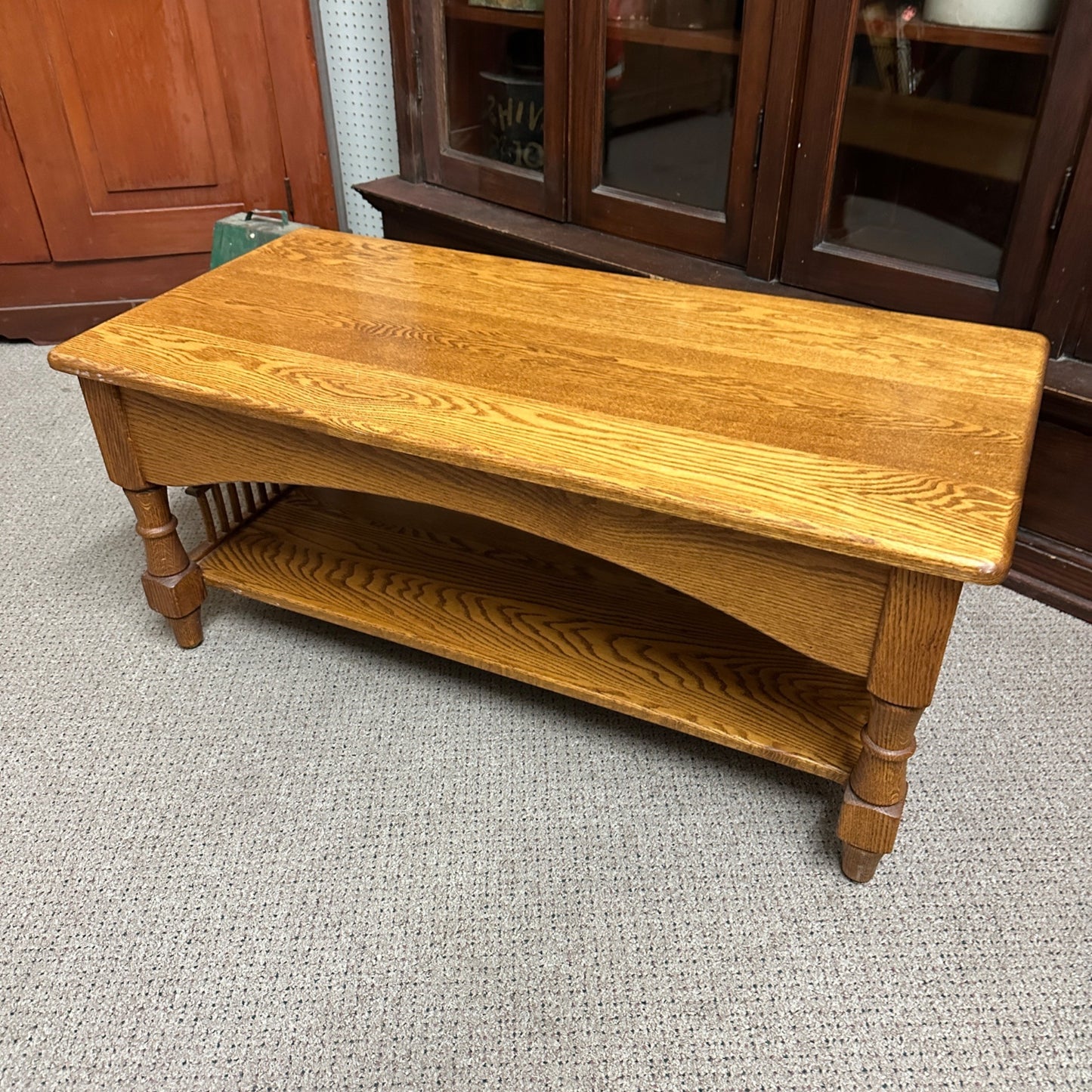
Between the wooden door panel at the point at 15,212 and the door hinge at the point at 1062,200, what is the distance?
2129 millimetres

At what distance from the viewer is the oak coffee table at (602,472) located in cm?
92

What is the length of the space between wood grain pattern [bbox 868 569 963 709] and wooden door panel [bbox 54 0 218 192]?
6.61 ft

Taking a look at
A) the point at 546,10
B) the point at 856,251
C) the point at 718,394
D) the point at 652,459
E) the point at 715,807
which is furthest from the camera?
the point at 546,10

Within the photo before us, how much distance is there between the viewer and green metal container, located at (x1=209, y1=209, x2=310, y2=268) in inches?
79.4

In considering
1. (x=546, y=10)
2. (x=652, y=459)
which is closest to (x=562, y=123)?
(x=546, y=10)

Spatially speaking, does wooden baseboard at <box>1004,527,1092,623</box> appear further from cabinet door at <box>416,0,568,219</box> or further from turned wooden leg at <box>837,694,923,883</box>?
cabinet door at <box>416,0,568,219</box>

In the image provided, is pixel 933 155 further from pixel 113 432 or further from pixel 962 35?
pixel 113 432

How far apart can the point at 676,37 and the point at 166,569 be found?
1249mm

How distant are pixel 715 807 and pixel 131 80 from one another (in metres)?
2.03

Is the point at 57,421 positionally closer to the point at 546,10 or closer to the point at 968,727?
the point at 546,10

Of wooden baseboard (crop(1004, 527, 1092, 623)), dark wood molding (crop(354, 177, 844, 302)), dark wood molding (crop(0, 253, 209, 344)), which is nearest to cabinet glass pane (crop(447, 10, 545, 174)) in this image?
dark wood molding (crop(354, 177, 844, 302))

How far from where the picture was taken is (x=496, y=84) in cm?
199

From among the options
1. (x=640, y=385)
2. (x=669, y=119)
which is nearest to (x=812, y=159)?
(x=669, y=119)

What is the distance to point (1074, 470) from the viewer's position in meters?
1.45
